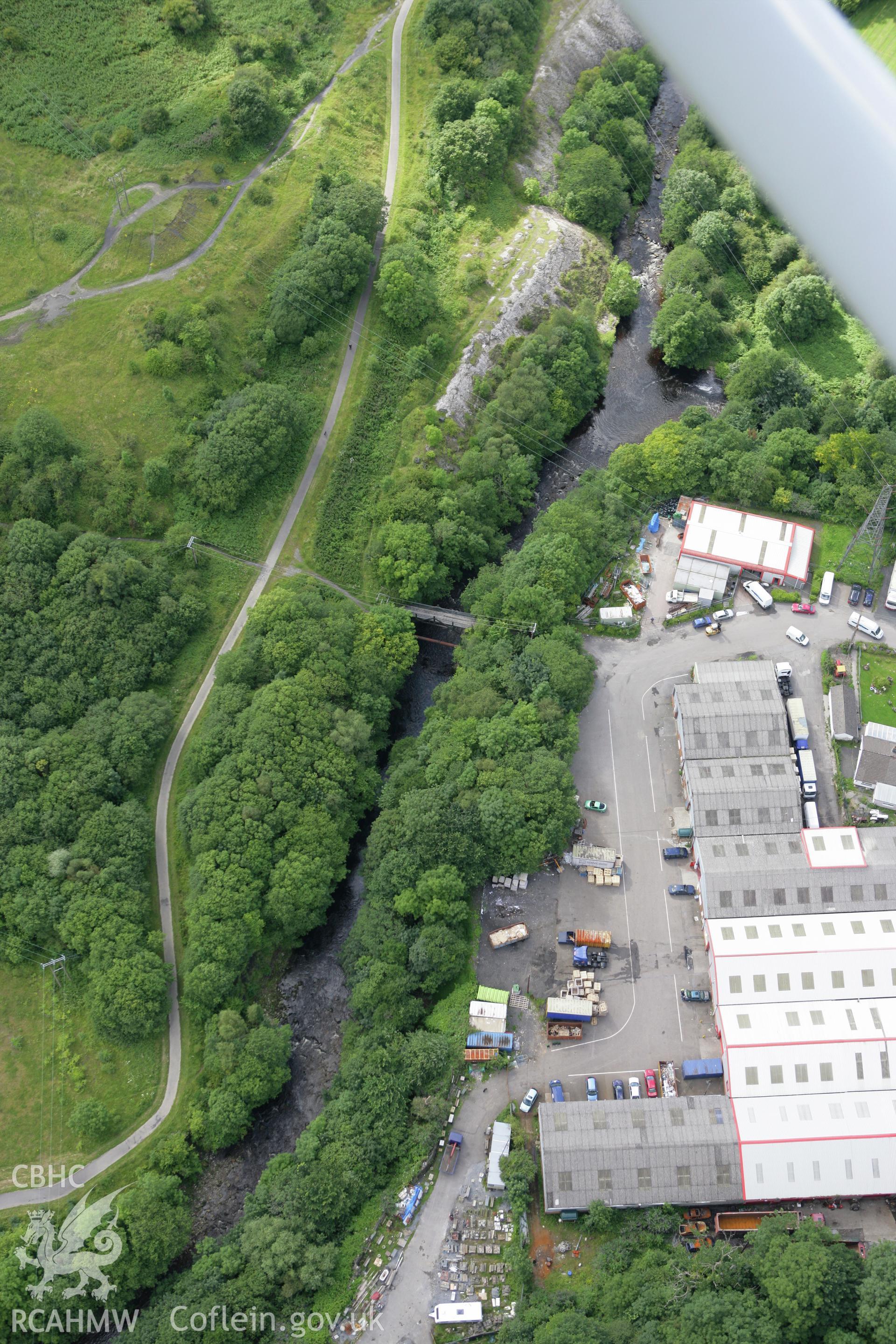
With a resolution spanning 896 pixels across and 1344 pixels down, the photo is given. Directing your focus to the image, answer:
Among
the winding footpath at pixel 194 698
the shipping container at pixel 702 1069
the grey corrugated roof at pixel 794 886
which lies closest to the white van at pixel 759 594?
the grey corrugated roof at pixel 794 886

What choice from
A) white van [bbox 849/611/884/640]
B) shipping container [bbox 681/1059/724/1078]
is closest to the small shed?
white van [bbox 849/611/884/640]

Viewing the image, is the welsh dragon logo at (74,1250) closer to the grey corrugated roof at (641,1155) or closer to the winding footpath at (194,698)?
the winding footpath at (194,698)

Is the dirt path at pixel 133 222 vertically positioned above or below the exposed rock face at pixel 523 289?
above

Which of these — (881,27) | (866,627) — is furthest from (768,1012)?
(881,27)

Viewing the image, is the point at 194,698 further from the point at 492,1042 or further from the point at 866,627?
the point at 866,627

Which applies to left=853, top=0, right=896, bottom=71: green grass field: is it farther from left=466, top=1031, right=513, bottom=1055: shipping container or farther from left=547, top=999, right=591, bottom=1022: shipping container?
left=466, top=1031, right=513, bottom=1055: shipping container

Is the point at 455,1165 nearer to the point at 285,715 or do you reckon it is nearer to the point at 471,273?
the point at 285,715
